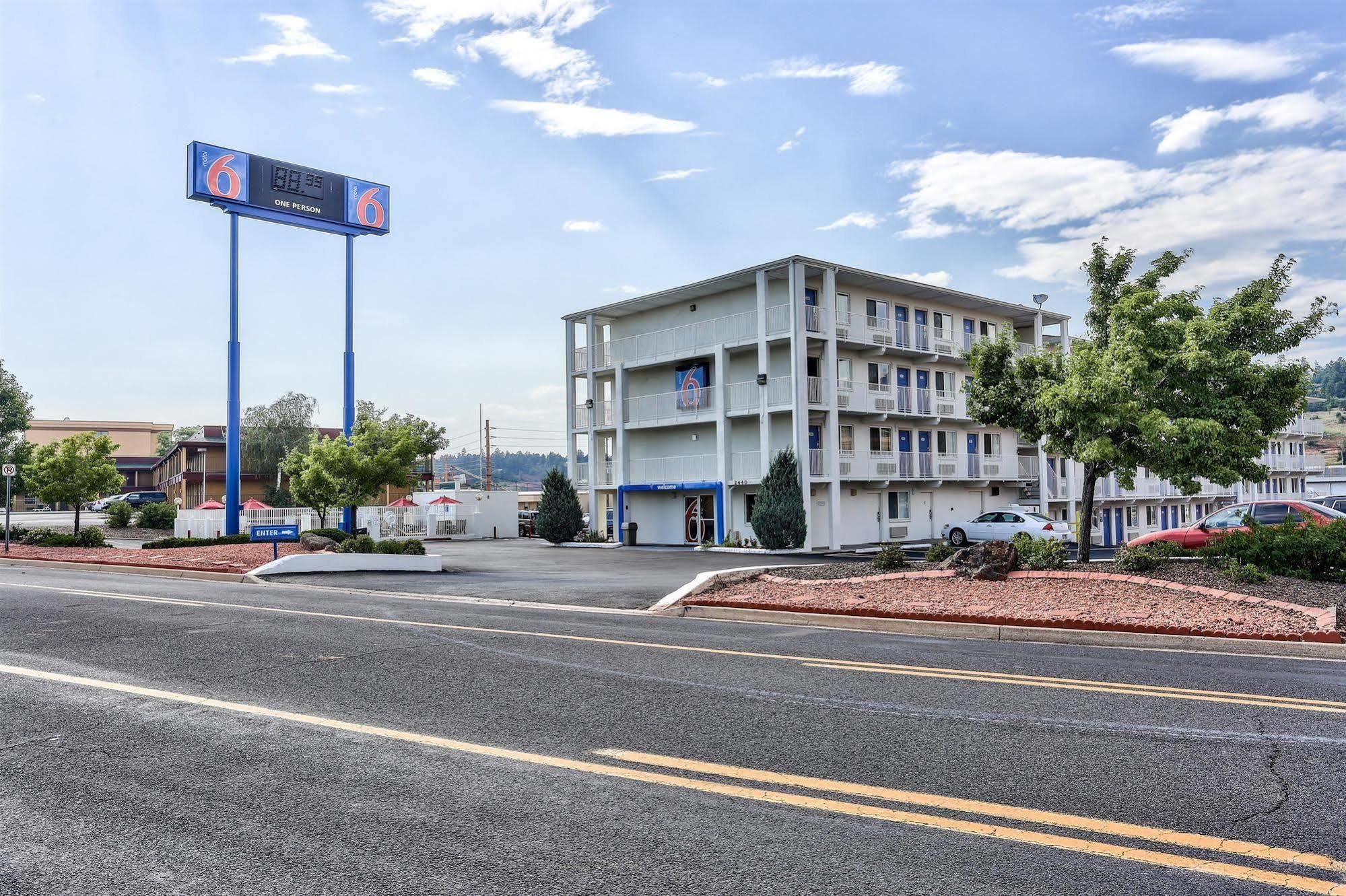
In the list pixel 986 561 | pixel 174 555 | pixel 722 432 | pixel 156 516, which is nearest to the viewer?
pixel 986 561

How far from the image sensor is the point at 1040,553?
15.7m

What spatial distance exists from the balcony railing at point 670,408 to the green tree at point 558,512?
4.13m

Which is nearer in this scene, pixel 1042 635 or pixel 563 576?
pixel 1042 635

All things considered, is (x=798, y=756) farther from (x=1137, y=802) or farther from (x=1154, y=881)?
(x=1154, y=881)

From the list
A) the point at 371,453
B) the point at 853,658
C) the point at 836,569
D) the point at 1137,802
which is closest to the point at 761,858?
the point at 1137,802

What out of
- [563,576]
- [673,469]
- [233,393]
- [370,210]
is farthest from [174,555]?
[673,469]

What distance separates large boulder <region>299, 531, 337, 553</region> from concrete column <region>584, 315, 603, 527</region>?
1688 cm

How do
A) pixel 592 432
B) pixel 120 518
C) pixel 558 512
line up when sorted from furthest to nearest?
pixel 120 518 < pixel 592 432 < pixel 558 512

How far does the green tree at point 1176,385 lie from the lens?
15977 mm

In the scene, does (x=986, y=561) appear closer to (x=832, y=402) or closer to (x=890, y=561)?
(x=890, y=561)

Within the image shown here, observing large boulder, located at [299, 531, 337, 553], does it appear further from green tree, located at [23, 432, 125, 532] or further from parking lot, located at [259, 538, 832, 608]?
green tree, located at [23, 432, 125, 532]

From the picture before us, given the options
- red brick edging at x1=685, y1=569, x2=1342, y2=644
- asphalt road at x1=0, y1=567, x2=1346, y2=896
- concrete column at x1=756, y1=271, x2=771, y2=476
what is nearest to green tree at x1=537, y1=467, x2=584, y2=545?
concrete column at x1=756, y1=271, x2=771, y2=476

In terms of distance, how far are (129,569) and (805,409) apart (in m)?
22.7

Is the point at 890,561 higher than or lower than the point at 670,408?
lower
